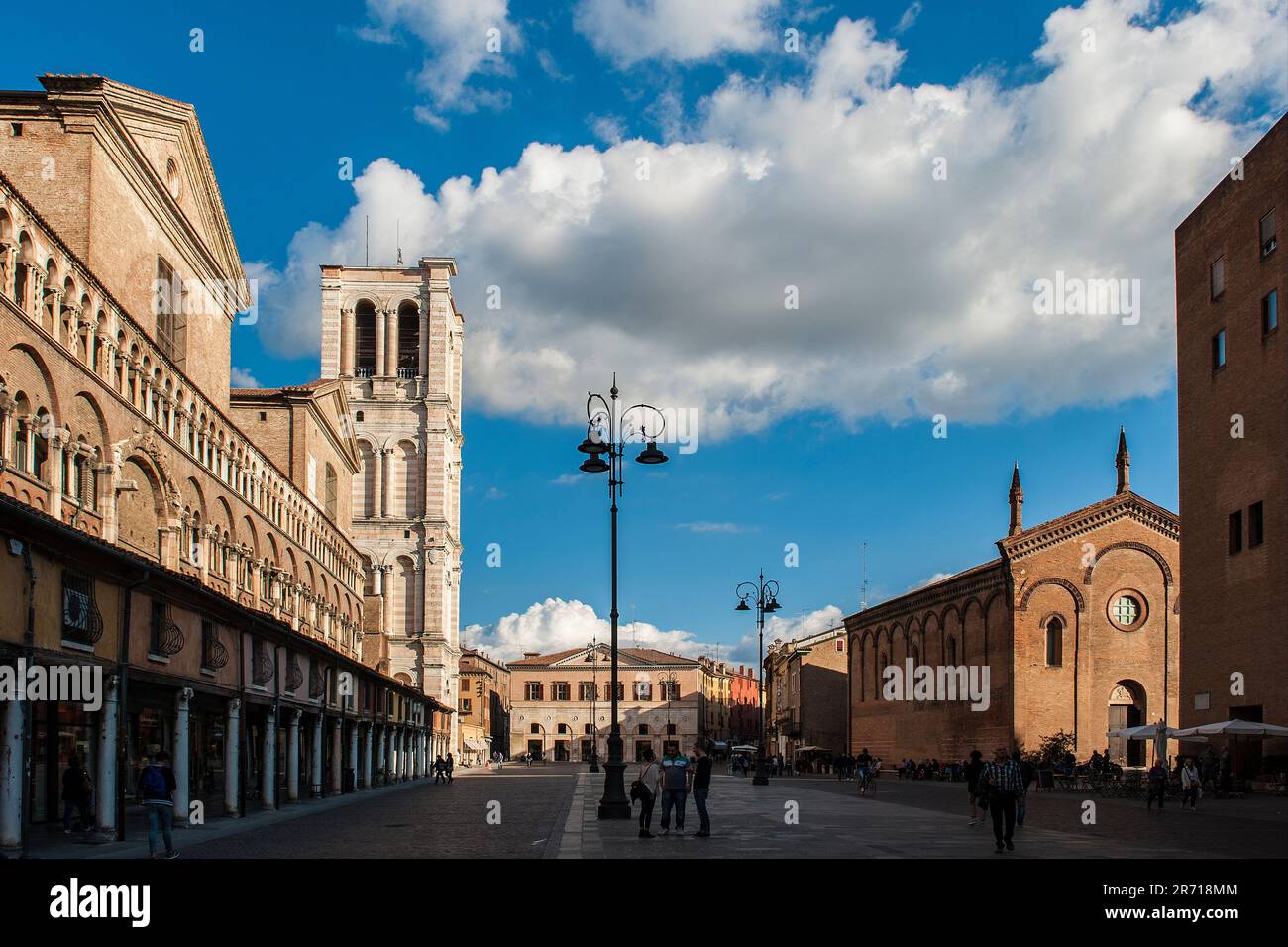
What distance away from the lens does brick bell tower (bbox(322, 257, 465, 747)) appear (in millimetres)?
93062

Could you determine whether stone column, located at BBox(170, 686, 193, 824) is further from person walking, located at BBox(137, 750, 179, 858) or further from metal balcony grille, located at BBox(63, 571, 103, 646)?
person walking, located at BBox(137, 750, 179, 858)

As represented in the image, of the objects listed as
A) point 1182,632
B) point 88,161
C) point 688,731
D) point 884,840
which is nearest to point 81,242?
point 88,161

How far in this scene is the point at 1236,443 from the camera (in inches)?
1588

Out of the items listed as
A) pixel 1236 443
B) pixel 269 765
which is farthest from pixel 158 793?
pixel 1236 443

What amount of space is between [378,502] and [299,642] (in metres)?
58.5

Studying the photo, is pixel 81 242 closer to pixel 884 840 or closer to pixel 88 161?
pixel 88 161

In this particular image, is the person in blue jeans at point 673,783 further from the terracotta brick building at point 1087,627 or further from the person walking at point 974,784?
the terracotta brick building at point 1087,627

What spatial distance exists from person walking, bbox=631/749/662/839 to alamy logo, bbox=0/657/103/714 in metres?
8.98

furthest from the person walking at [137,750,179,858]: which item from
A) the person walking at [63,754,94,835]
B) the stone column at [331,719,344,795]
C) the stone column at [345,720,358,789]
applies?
the stone column at [345,720,358,789]

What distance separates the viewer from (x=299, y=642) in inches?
1403

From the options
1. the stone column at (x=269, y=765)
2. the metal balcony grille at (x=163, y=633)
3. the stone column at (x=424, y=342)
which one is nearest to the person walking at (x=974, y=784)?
the metal balcony grille at (x=163, y=633)

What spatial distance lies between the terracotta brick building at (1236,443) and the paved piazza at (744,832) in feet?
16.9

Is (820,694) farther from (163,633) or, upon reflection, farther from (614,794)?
(163,633)

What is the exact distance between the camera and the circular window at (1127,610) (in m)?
57.2
